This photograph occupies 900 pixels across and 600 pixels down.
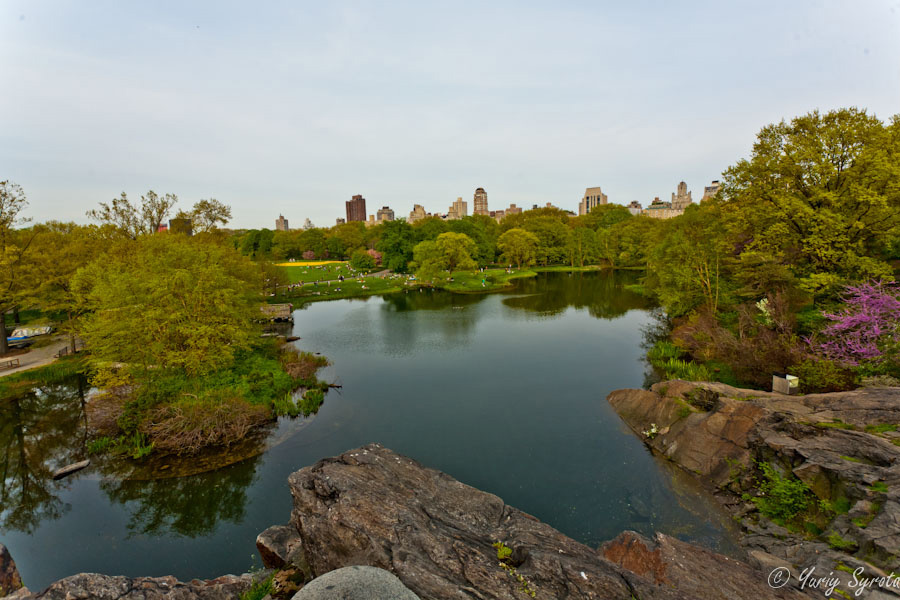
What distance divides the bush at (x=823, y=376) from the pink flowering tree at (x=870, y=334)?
0.45 m

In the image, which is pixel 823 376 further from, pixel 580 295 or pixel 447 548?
pixel 580 295

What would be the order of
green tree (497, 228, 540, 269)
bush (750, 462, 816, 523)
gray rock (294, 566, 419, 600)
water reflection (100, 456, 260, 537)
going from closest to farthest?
1. gray rock (294, 566, 419, 600)
2. bush (750, 462, 816, 523)
3. water reflection (100, 456, 260, 537)
4. green tree (497, 228, 540, 269)

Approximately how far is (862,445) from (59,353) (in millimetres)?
45503

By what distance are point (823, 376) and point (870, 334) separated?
239 centimetres

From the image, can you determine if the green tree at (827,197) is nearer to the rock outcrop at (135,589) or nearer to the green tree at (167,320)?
the rock outcrop at (135,589)

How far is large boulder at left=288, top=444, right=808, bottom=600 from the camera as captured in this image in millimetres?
7762

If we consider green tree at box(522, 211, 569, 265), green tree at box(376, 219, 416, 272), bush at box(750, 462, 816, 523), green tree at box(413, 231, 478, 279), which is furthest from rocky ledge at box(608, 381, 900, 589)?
green tree at box(522, 211, 569, 265)

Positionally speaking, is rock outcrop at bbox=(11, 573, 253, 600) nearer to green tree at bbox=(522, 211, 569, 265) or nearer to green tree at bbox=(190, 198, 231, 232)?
green tree at bbox=(190, 198, 231, 232)

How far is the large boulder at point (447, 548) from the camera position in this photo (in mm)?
7762

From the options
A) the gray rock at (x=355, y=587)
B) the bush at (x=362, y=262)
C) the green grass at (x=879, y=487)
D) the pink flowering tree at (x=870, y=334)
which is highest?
the bush at (x=362, y=262)

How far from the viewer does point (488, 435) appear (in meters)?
18.9

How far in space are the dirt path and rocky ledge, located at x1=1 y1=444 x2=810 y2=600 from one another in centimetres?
2786

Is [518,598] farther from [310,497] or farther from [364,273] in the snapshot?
[364,273]

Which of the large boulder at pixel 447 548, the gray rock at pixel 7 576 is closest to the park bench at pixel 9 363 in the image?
the gray rock at pixel 7 576
